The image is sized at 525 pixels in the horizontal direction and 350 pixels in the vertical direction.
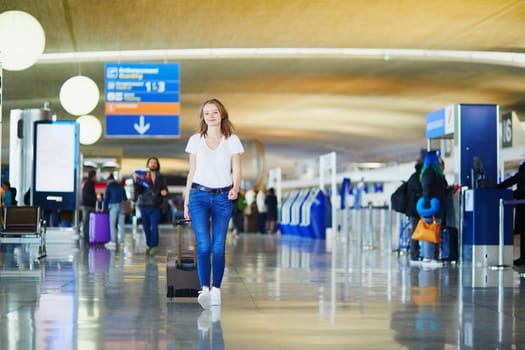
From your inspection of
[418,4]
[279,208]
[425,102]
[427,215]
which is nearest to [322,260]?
[427,215]

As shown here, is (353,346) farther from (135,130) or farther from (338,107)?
(338,107)

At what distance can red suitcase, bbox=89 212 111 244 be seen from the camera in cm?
1945

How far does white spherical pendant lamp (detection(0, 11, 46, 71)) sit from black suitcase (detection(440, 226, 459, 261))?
6.81 m

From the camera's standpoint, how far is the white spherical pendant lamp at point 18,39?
10.7 m

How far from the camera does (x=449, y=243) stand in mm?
14305

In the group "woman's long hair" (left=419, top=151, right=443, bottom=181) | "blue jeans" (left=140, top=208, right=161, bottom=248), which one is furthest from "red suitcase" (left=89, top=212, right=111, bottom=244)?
"woman's long hair" (left=419, top=151, right=443, bottom=181)

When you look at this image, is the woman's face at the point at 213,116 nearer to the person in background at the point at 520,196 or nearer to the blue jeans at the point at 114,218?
the person in background at the point at 520,196

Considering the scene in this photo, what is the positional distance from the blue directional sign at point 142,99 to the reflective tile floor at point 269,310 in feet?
30.4

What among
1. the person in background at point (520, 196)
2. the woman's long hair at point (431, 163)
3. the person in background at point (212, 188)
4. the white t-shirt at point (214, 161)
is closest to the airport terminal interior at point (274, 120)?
the person in background at point (520, 196)

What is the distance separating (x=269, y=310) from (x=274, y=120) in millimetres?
29325

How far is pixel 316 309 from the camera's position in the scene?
7055mm

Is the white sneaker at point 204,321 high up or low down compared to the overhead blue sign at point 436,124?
down

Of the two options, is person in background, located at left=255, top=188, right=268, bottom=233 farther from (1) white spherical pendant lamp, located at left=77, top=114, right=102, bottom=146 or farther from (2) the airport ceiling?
(1) white spherical pendant lamp, located at left=77, top=114, right=102, bottom=146

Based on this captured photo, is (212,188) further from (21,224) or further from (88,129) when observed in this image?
(88,129)
